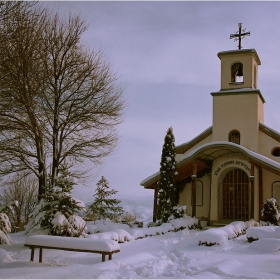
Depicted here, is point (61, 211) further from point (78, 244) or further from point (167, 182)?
point (167, 182)

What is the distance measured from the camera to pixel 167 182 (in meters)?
21.8

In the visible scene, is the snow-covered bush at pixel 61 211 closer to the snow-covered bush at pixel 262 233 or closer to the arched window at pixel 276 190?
the snow-covered bush at pixel 262 233

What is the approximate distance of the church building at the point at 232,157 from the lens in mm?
22531

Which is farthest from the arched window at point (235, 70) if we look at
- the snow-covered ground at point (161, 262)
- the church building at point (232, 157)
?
the snow-covered ground at point (161, 262)

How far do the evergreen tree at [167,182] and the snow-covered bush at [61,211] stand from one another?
26.1ft

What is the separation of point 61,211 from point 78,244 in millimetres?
3079

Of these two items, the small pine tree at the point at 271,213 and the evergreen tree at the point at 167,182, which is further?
the evergreen tree at the point at 167,182

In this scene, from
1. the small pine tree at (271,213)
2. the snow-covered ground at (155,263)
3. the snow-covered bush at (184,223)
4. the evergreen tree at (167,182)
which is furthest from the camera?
the evergreen tree at (167,182)

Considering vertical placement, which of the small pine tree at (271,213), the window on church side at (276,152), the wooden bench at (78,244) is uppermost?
the window on church side at (276,152)

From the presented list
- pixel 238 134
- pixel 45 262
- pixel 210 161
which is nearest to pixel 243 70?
pixel 238 134

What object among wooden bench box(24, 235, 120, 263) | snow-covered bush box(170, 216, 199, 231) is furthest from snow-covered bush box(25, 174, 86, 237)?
snow-covered bush box(170, 216, 199, 231)

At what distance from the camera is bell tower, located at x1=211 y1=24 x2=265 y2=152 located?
2419cm

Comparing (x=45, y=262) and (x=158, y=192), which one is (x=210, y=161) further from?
(x=45, y=262)

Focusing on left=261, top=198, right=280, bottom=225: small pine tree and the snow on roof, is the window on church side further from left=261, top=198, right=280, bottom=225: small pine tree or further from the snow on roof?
the snow on roof
